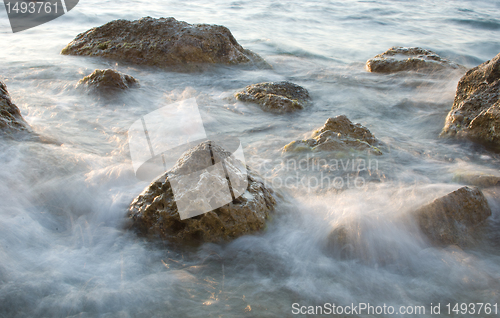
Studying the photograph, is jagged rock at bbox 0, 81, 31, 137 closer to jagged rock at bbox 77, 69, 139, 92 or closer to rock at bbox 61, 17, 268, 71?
jagged rock at bbox 77, 69, 139, 92

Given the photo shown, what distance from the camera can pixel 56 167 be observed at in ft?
9.38

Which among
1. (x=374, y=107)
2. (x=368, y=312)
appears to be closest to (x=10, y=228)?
(x=368, y=312)

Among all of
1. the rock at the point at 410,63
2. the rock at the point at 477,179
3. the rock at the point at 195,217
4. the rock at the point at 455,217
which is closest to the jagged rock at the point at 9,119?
the rock at the point at 195,217

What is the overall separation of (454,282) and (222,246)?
1487mm

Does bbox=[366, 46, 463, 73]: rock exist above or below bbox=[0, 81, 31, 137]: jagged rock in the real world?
below

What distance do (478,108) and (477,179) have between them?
1.37m

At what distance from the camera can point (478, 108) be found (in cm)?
396

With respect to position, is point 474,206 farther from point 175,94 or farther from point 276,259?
point 175,94

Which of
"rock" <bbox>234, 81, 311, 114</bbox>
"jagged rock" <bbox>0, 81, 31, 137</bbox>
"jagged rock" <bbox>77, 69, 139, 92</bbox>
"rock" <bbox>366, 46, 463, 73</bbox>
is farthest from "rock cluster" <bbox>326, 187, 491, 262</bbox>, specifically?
"rock" <bbox>366, 46, 463, 73</bbox>

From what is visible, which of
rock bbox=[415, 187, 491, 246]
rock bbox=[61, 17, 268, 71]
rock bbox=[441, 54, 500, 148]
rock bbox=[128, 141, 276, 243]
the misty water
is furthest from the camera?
rock bbox=[61, 17, 268, 71]

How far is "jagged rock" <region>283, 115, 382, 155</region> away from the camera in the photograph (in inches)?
140

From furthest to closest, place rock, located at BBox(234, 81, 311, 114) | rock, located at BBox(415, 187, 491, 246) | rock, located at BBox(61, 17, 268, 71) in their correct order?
rock, located at BBox(61, 17, 268, 71) → rock, located at BBox(234, 81, 311, 114) → rock, located at BBox(415, 187, 491, 246)

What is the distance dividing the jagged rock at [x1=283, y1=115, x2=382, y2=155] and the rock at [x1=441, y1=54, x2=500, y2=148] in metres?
1.11

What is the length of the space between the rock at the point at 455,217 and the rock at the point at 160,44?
199 inches
